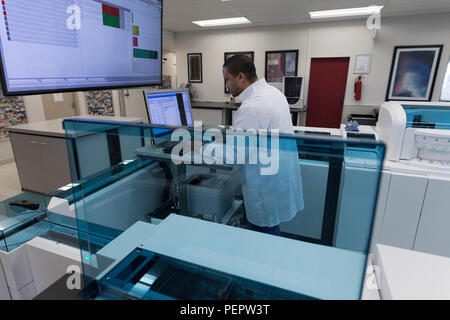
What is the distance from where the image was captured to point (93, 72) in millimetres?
1015

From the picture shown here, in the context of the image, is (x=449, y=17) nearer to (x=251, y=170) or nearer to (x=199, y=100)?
(x=199, y=100)

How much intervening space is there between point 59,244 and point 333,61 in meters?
6.19

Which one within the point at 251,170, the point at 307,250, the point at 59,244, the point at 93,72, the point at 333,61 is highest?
the point at 333,61

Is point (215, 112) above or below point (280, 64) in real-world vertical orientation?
below

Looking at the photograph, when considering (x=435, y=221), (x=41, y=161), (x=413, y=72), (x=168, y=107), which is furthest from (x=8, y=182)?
(x=413, y=72)

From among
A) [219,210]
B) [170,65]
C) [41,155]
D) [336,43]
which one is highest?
[336,43]

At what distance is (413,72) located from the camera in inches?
208

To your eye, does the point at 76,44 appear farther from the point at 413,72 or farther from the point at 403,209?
the point at 413,72

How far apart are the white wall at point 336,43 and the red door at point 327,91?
0.42 feet

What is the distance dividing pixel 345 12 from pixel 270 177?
5.38 m

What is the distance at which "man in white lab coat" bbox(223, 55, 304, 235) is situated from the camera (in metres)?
0.62

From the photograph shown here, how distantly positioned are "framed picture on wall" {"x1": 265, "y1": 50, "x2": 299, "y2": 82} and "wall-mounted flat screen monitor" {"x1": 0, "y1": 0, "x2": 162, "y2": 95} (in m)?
5.24
